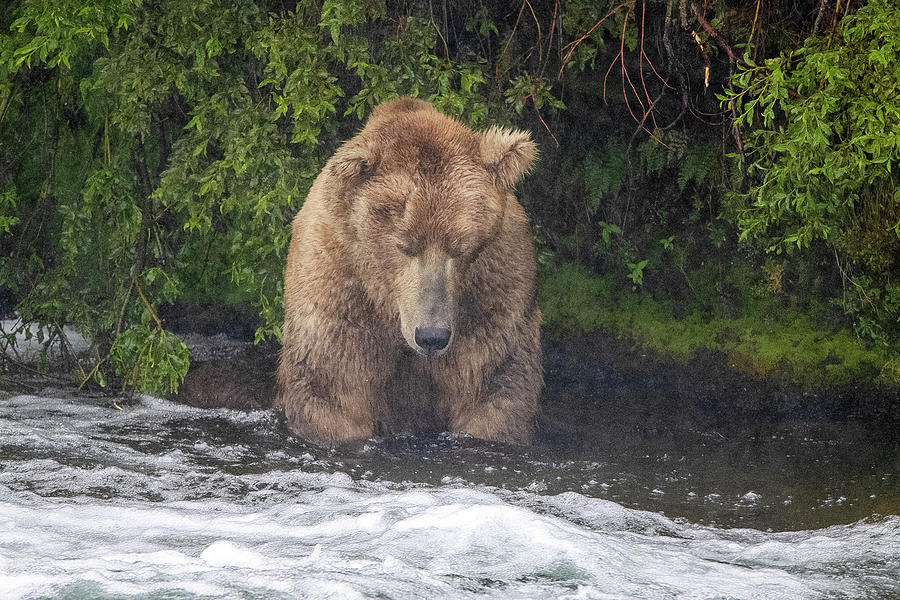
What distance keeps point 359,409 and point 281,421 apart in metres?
0.50

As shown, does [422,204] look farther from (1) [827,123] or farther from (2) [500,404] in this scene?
(1) [827,123]

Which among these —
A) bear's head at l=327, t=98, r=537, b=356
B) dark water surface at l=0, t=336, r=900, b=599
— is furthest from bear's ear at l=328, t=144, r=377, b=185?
dark water surface at l=0, t=336, r=900, b=599

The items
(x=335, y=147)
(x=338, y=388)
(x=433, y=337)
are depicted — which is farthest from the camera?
(x=335, y=147)

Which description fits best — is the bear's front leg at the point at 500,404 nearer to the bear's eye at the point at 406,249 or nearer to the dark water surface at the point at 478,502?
the dark water surface at the point at 478,502

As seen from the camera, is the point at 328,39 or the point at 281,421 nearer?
the point at 281,421

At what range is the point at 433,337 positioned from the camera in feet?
15.3

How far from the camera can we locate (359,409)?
5.32 m

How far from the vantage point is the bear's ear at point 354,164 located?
4980 millimetres

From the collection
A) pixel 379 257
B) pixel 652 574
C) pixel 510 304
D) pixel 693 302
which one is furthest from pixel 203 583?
pixel 693 302

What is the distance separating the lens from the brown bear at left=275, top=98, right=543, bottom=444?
4.93 m

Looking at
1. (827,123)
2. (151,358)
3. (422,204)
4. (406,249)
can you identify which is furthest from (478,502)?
(151,358)

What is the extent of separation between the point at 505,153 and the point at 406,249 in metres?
0.68

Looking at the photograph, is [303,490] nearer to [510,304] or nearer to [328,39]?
[510,304]

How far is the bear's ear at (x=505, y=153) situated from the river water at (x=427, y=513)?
1.34m
